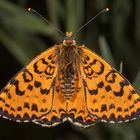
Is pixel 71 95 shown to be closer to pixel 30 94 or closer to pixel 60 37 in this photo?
pixel 30 94

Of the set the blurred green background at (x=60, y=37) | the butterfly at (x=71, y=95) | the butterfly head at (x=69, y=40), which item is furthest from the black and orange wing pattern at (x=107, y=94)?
the blurred green background at (x=60, y=37)

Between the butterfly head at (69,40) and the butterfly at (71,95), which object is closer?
the butterfly at (71,95)

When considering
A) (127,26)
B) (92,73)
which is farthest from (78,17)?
(92,73)

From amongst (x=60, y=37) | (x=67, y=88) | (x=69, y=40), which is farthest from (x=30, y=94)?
(x=60, y=37)

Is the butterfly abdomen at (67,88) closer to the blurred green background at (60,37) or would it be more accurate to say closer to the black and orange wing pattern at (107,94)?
the black and orange wing pattern at (107,94)

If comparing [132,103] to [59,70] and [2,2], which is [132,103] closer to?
[59,70]

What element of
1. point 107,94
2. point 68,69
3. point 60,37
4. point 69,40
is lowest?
point 107,94
